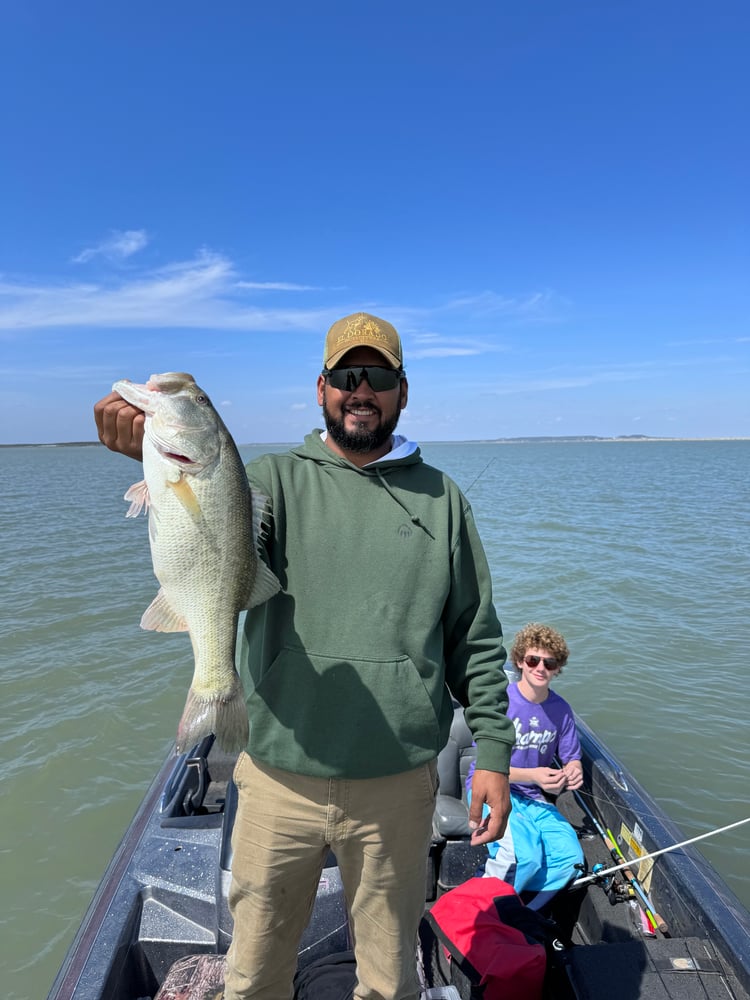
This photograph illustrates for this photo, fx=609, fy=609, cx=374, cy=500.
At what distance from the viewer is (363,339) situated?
2572 millimetres

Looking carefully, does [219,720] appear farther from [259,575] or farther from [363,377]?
[363,377]

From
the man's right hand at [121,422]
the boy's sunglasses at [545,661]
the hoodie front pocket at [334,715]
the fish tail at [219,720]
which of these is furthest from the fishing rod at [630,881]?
the man's right hand at [121,422]

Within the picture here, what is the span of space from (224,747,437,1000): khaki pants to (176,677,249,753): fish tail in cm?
37

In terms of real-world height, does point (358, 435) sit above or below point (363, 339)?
below

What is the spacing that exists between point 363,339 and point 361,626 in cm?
119

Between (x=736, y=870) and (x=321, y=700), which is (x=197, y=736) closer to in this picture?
(x=321, y=700)

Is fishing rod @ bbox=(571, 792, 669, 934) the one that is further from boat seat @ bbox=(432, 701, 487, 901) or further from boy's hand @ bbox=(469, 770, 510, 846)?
boy's hand @ bbox=(469, 770, 510, 846)

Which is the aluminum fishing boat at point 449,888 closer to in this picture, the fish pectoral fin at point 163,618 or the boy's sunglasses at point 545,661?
the boy's sunglasses at point 545,661

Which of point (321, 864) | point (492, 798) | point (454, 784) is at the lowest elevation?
point (454, 784)

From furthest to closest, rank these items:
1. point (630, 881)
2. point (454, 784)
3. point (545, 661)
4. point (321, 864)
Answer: point (454, 784)
point (545, 661)
point (630, 881)
point (321, 864)

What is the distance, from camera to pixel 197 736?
2088mm

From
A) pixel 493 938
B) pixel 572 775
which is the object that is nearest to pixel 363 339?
pixel 493 938

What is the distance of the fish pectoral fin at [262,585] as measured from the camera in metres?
2.18

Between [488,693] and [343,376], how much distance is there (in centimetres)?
151
